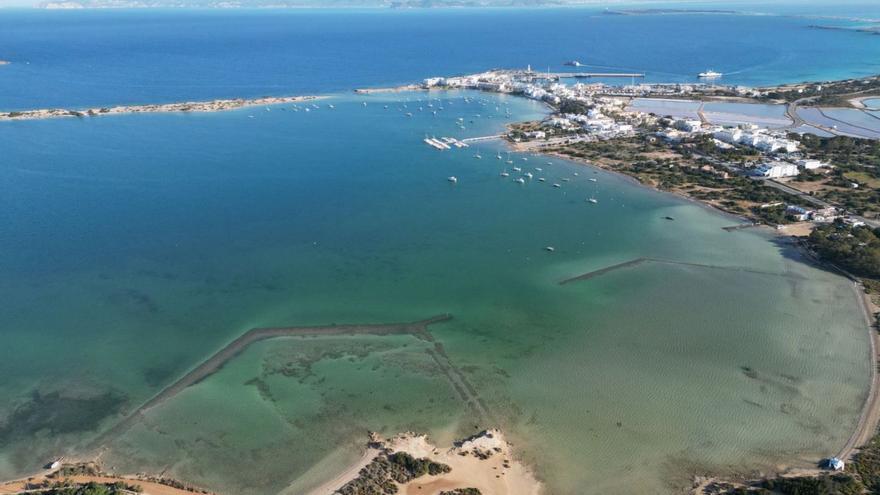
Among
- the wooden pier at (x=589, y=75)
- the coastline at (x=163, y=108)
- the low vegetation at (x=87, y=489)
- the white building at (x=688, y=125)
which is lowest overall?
the low vegetation at (x=87, y=489)

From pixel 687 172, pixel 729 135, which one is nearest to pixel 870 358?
pixel 687 172

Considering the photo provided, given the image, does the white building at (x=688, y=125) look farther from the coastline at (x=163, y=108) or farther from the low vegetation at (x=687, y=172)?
the coastline at (x=163, y=108)

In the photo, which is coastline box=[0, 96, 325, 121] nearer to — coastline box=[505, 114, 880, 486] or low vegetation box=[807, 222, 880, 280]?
coastline box=[505, 114, 880, 486]

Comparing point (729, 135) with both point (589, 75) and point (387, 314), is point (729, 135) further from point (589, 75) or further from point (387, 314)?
point (589, 75)

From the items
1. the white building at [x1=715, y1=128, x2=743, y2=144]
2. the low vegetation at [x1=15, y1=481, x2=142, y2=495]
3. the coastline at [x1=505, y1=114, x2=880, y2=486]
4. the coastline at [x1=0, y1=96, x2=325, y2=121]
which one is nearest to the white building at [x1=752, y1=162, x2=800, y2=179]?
the coastline at [x1=505, y1=114, x2=880, y2=486]

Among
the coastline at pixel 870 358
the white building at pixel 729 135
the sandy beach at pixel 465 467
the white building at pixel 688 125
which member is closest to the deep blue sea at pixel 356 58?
the white building at pixel 688 125
